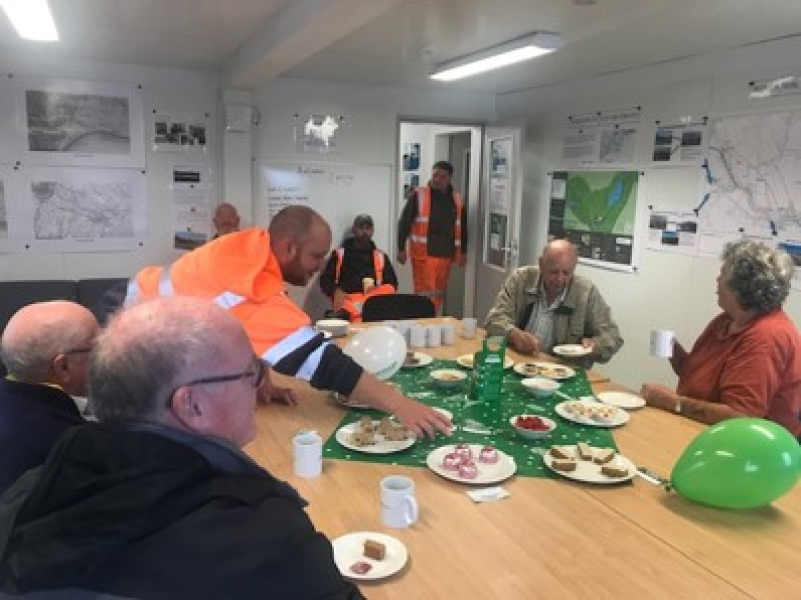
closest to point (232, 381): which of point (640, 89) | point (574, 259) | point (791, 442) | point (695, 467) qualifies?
point (695, 467)

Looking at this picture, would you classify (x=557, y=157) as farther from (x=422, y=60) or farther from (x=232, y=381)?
(x=232, y=381)

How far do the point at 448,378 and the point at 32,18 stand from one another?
2.64 metres

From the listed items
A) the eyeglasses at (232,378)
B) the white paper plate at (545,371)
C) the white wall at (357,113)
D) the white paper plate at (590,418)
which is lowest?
the white paper plate at (590,418)

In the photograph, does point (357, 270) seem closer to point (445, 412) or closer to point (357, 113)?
point (357, 113)

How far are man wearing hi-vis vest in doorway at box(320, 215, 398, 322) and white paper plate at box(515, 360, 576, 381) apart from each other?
8.72 ft

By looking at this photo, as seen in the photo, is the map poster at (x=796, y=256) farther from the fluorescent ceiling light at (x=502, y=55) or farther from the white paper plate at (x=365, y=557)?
the white paper plate at (x=365, y=557)

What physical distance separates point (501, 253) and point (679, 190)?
1860 millimetres

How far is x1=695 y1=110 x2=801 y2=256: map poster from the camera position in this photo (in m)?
3.57

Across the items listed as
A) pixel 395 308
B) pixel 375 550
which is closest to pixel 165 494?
pixel 375 550

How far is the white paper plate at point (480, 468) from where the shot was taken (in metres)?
1.74

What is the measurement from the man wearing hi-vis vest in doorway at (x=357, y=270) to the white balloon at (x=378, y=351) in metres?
2.94

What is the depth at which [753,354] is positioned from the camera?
2211 millimetres

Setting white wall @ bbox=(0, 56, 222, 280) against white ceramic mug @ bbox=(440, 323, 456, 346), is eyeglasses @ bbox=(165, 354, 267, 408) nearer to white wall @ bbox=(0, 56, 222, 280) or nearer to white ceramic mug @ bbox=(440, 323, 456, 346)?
white ceramic mug @ bbox=(440, 323, 456, 346)

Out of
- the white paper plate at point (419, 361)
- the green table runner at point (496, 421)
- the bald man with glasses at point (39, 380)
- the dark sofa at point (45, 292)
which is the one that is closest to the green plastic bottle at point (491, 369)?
the green table runner at point (496, 421)
